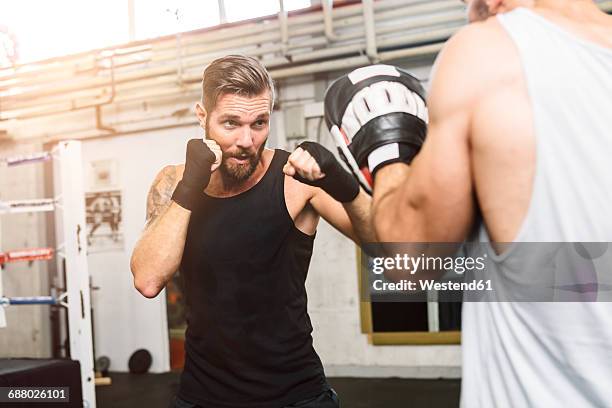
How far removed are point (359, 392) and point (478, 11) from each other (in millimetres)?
3302

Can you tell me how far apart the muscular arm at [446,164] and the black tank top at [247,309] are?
0.74 metres

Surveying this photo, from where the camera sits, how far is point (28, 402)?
94.3 inches

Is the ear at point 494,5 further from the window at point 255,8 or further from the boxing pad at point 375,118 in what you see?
the window at point 255,8

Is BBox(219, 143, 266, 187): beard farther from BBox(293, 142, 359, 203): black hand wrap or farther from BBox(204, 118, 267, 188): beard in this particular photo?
BBox(293, 142, 359, 203): black hand wrap

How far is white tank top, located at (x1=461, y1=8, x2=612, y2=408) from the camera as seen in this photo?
2.24 ft

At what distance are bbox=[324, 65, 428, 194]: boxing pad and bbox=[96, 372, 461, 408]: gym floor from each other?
284 centimetres

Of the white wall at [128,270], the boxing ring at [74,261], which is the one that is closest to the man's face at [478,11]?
the boxing ring at [74,261]

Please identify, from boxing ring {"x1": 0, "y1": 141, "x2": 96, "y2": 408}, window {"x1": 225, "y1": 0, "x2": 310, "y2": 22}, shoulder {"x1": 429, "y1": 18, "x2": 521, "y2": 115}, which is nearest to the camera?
shoulder {"x1": 429, "y1": 18, "x2": 521, "y2": 115}

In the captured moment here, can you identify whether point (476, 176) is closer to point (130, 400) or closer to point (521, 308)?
point (521, 308)

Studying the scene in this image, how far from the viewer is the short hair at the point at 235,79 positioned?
156cm

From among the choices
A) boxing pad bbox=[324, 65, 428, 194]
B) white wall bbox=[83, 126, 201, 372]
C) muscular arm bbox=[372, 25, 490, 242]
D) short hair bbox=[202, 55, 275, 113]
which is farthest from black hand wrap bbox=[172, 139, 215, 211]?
white wall bbox=[83, 126, 201, 372]

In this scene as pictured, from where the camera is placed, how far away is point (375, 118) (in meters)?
0.87

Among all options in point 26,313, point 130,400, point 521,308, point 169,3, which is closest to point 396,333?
point 130,400

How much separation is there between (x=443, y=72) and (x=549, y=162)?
0.17 meters
